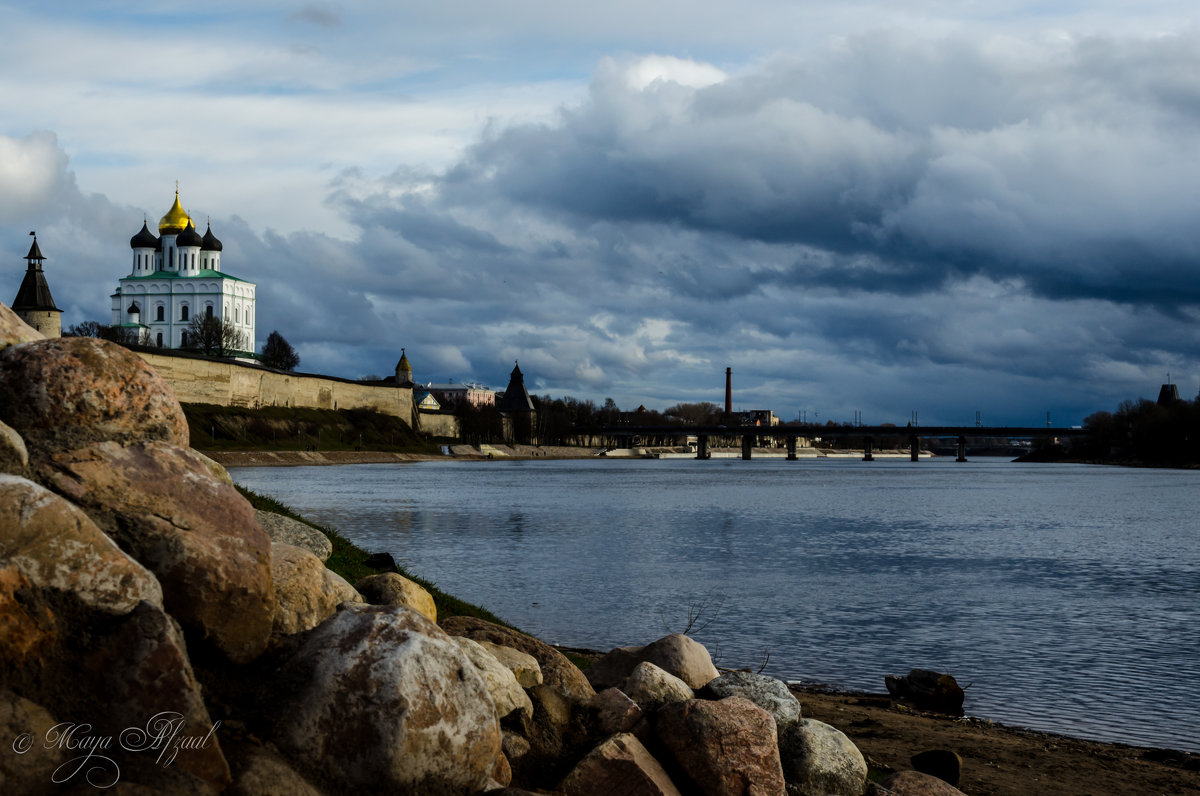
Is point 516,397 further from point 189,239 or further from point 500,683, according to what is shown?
point 500,683

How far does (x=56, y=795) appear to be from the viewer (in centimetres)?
534

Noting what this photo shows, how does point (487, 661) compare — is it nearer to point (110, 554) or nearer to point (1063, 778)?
point (110, 554)

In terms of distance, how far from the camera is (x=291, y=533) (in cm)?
1205

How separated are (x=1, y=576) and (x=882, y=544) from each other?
33.3 meters

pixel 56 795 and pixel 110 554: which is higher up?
pixel 110 554

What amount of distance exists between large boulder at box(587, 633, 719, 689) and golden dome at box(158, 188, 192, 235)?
517ft

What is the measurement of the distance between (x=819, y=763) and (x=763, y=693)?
0.75 m

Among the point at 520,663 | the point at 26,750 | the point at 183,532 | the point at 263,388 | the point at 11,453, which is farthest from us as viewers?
the point at 263,388

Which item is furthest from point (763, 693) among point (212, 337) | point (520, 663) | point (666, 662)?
point (212, 337)

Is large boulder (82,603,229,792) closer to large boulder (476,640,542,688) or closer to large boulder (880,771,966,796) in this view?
large boulder (476,640,542,688)

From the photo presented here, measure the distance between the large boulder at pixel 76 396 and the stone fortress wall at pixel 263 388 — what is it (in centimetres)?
9228

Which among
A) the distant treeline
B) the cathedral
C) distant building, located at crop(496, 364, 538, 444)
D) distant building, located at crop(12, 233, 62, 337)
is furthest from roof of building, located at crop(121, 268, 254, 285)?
the distant treeline

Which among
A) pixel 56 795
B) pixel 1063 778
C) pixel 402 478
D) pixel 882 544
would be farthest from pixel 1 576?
pixel 402 478

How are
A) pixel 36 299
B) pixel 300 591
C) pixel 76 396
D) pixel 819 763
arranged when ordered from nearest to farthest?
pixel 76 396 → pixel 300 591 → pixel 819 763 → pixel 36 299
